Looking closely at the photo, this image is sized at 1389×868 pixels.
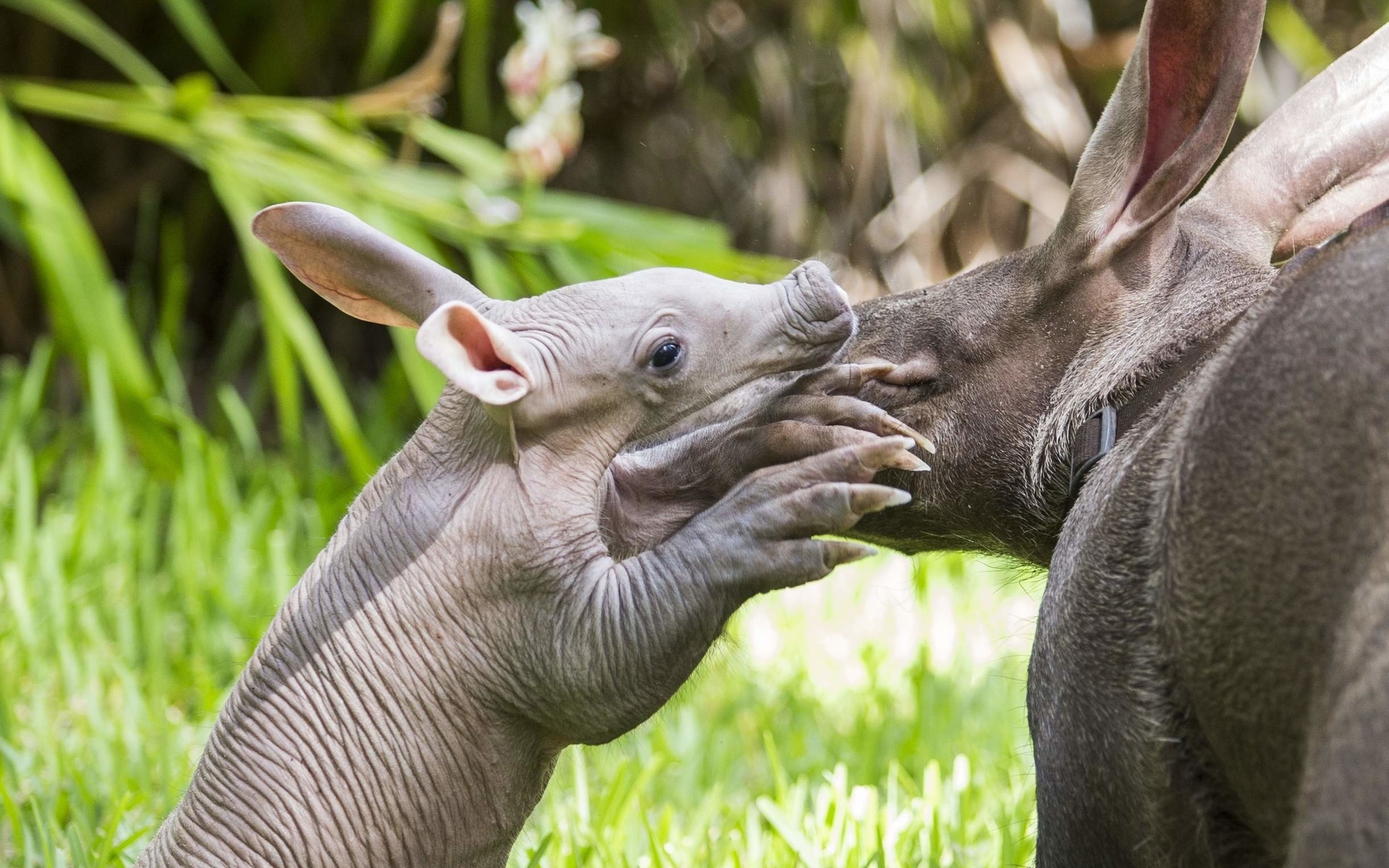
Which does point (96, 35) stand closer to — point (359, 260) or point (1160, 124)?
point (359, 260)

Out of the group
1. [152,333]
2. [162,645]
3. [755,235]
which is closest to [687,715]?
[162,645]

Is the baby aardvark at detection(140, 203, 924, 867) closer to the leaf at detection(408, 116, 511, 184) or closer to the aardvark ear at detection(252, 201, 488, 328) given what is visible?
the aardvark ear at detection(252, 201, 488, 328)

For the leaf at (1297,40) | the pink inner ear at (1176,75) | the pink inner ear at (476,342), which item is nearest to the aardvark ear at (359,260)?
the pink inner ear at (476,342)

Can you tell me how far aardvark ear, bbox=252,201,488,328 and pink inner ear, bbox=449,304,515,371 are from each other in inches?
5.2

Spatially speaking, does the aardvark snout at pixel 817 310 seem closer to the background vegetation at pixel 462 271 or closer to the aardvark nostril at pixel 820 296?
the aardvark nostril at pixel 820 296

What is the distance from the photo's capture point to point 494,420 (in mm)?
2014

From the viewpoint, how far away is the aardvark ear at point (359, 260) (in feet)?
6.86

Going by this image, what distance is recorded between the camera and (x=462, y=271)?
5.34m

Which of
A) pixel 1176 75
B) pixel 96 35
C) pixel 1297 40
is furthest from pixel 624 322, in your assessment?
pixel 1297 40

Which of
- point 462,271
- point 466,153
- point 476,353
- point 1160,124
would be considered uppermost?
point 462,271

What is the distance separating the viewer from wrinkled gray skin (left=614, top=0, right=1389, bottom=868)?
129 cm

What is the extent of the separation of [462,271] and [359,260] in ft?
10.7

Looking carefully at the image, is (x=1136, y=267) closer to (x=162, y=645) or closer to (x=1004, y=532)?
(x=1004, y=532)

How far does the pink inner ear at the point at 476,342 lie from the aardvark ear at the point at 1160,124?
30.7 inches
